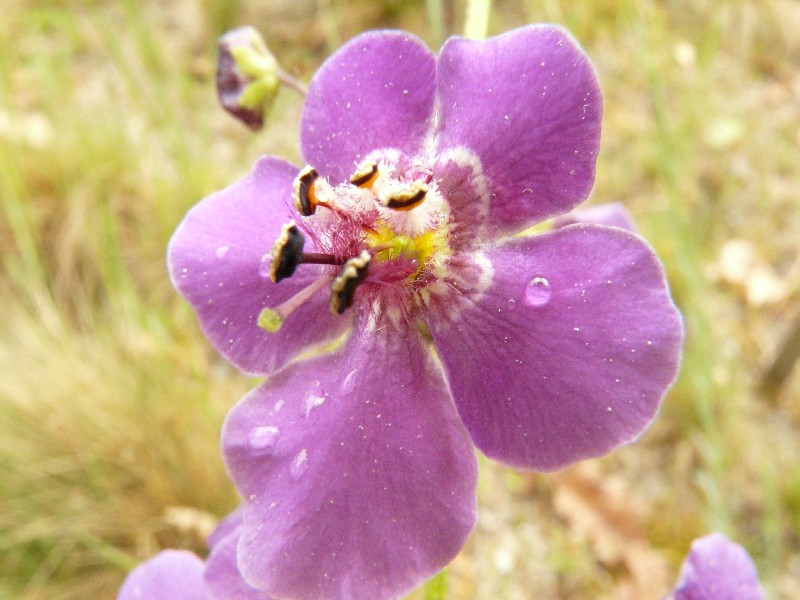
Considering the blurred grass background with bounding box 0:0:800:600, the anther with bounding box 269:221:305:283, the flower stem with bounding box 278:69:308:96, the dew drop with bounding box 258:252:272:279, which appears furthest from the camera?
the blurred grass background with bounding box 0:0:800:600

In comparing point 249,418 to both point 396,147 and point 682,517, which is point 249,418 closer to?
point 396,147

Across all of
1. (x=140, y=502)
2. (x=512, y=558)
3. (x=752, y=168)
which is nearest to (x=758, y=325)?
(x=752, y=168)

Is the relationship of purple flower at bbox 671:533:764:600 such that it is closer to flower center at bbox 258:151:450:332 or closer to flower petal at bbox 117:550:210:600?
flower center at bbox 258:151:450:332

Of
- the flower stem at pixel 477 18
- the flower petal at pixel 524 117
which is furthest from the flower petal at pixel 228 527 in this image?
the flower stem at pixel 477 18

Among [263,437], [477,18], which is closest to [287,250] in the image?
[263,437]

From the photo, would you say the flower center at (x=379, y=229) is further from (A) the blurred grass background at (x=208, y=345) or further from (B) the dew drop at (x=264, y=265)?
(A) the blurred grass background at (x=208, y=345)

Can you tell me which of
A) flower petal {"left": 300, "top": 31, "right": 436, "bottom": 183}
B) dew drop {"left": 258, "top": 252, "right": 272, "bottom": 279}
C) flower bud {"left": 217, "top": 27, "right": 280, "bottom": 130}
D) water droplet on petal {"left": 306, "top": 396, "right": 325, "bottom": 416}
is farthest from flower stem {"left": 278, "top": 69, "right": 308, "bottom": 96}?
water droplet on petal {"left": 306, "top": 396, "right": 325, "bottom": 416}
